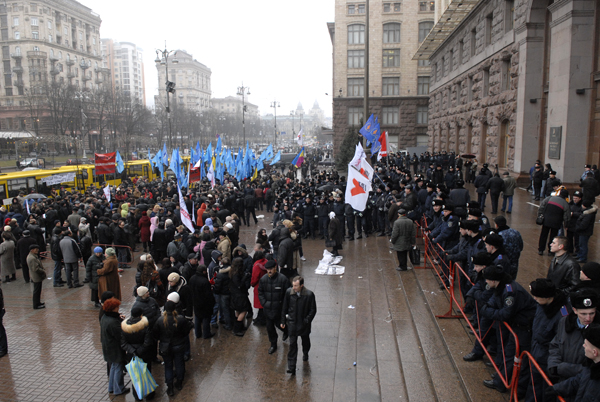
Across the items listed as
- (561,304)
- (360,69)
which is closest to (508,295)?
(561,304)

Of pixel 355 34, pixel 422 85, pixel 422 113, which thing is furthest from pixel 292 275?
pixel 355 34

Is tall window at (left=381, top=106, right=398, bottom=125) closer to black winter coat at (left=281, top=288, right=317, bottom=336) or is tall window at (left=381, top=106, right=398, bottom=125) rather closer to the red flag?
the red flag

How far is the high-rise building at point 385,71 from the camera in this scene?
4759cm

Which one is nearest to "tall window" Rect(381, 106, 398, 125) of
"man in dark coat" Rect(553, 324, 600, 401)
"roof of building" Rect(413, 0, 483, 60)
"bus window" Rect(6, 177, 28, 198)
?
"roof of building" Rect(413, 0, 483, 60)

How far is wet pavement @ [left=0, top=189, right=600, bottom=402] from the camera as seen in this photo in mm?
6051

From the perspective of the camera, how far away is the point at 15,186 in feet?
74.8

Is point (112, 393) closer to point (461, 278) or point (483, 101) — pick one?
point (461, 278)

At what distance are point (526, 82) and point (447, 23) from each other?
1364 cm

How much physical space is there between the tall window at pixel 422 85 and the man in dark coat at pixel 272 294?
152 feet

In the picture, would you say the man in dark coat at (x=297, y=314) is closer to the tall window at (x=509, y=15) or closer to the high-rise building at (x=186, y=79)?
the tall window at (x=509, y=15)

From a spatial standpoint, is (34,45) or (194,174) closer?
(194,174)

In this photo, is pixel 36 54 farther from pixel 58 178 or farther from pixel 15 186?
pixel 15 186

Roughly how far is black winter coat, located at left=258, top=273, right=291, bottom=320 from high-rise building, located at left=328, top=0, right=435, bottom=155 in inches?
1683

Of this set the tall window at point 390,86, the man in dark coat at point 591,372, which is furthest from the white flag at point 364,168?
the tall window at point 390,86
